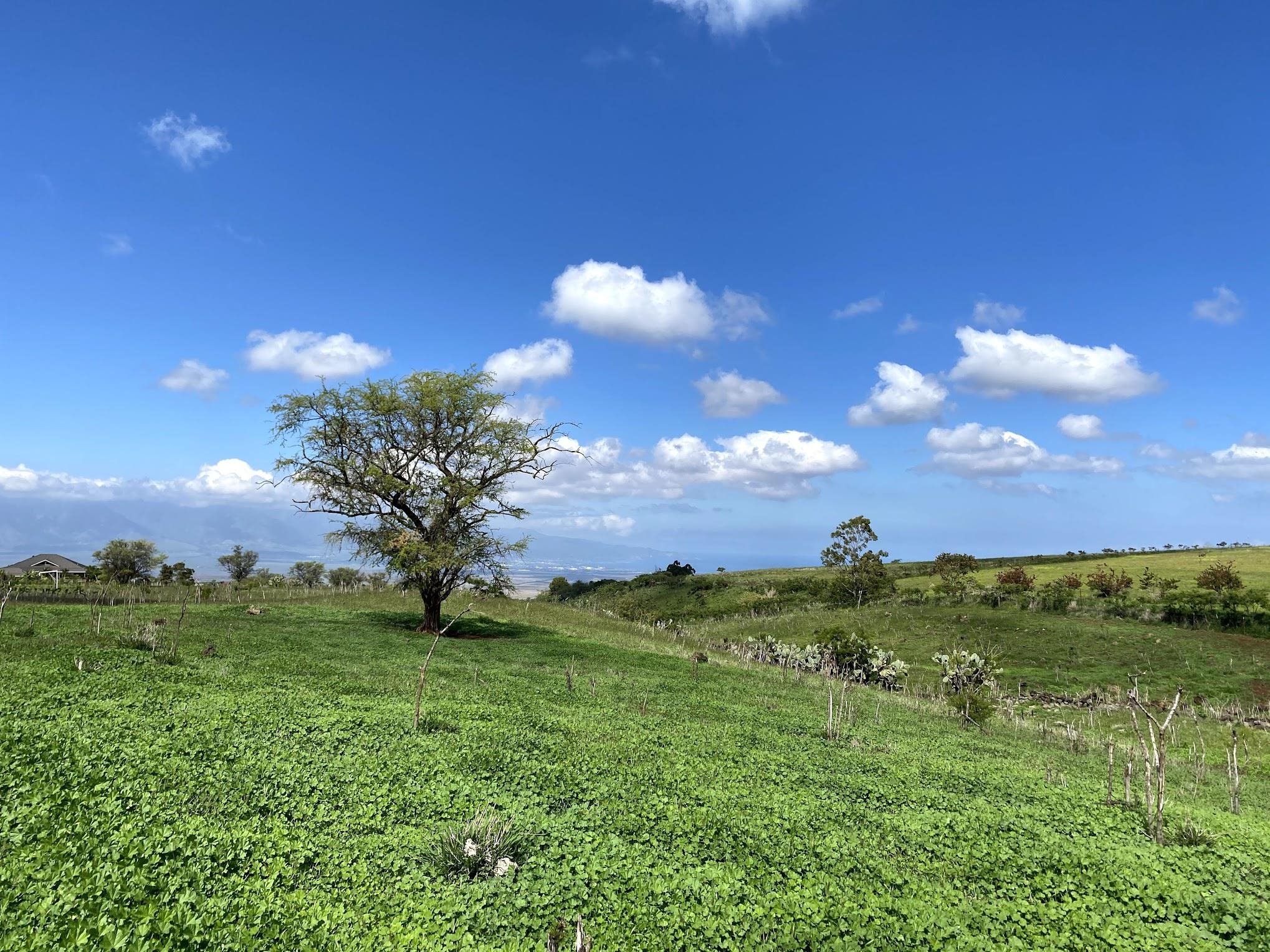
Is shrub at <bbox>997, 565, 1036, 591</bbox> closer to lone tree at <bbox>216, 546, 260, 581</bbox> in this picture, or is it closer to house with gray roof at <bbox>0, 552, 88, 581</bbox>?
lone tree at <bbox>216, 546, 260, 581</bbox>

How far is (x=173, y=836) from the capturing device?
8211mm

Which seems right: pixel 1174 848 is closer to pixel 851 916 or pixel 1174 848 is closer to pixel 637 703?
pixel 851 916

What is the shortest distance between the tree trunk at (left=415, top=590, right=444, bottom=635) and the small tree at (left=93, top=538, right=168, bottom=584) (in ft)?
170

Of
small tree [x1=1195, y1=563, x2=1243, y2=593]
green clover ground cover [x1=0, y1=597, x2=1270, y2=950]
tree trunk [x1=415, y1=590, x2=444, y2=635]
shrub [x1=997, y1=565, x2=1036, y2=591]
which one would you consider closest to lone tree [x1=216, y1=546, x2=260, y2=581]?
tree trunk [x1=415, y1=590, x2=444, y2=635]

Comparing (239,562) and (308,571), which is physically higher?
(239,562)

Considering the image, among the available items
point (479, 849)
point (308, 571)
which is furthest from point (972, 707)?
point (308, 571)

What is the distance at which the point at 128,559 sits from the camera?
3041 inches

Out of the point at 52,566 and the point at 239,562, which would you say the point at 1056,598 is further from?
the point at 52,566

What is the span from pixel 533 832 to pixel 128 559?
90.7 meters

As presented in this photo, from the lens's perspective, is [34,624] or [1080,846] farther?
[34,624]

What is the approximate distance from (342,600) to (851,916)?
4797cm

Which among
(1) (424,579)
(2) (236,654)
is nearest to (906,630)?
(1) (424,579)

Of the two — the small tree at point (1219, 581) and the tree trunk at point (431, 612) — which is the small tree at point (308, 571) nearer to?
the tree trunk at point (431, 612)

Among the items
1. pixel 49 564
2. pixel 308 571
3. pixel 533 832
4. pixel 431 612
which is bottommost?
pixel 308 571
